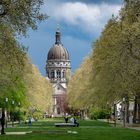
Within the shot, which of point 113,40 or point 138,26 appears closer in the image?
point 138,26

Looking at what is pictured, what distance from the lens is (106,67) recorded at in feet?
224

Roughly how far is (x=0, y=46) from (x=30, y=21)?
297cm

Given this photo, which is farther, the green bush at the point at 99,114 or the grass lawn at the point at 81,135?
the green bush at the point at 99,114

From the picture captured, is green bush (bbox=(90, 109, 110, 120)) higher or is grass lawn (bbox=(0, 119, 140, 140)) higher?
green bush (bbox=(90, 109, 110, 120))

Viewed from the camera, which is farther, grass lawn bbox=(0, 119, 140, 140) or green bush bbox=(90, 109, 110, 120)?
green bush bbox=(90, 109, 110, 120)

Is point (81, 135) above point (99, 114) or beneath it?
beneath

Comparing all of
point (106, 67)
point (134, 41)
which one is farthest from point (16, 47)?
point (106, 67)

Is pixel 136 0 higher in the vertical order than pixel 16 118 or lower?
higher

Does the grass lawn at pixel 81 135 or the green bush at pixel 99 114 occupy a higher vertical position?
the green bush at pixel 99 114

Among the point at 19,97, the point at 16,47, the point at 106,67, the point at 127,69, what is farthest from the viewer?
the point at 19,97

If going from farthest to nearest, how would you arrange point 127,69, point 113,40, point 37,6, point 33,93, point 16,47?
point 33,93 → point 113,40 → point 127,69 → point 16,47 → point 37,6

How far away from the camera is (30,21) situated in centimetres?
3269

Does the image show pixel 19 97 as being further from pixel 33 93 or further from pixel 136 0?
pixel 136 0

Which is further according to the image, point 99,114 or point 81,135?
point 99,114
